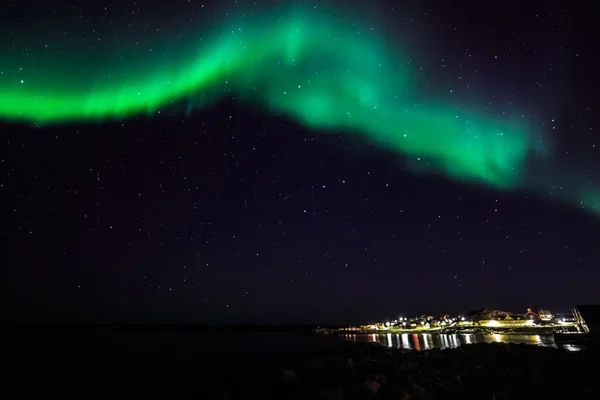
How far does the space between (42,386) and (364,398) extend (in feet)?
82.3

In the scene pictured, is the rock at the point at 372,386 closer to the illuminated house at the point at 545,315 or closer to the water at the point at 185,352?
the water at the point at 185,352

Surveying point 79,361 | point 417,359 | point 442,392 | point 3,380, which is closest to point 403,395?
point 442,392

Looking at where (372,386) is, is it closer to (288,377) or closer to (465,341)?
(288,377)

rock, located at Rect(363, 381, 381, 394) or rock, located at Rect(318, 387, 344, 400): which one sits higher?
rock, located at Rect(363, 381, 381, 394)

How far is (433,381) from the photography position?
464 inches

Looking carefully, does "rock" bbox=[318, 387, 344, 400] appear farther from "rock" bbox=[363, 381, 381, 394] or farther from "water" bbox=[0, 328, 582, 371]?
"water" bbox=[0, 328, 582, 371]

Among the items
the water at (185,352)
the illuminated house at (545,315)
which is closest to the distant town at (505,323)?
the illuminated house at (545,315)

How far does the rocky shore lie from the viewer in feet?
33.6

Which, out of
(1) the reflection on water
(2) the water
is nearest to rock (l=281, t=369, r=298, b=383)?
(2) the water

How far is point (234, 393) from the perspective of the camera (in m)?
10.9

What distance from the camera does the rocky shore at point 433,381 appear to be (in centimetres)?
1025

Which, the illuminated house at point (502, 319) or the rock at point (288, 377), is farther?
the illuminated house at point (502, 319)

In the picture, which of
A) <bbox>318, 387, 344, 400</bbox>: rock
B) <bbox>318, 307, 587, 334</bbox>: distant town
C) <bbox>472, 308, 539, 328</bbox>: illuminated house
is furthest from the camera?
<bbox>472, 308, 539, 328</bbox>: illuminated house

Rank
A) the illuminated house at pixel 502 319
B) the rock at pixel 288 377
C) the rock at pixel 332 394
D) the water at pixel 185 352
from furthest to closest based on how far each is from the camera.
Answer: the illuminated house at pixel 502 319 → the water at pixel 185 352 → the rock at pixel 288 377 → the rock at pixel 332 394
